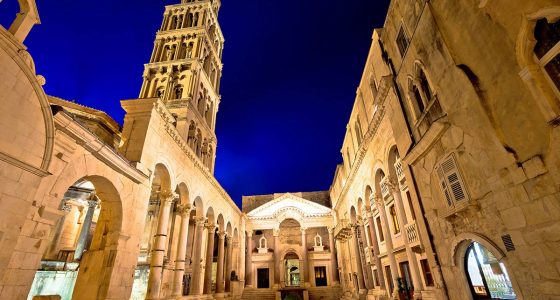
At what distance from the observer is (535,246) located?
4996mm

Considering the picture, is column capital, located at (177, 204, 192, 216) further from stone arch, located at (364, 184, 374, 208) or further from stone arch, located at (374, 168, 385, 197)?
stone arch, located at (364, 184, 374, 208)

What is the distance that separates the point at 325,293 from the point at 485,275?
2571 centimetres

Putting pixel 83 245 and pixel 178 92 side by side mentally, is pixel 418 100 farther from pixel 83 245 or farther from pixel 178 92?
pixel 83 245

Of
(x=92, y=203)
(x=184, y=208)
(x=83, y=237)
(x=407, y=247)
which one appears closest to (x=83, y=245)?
(x=83, y=237)

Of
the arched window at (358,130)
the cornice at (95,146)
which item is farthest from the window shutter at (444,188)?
the cornice at (95,146)

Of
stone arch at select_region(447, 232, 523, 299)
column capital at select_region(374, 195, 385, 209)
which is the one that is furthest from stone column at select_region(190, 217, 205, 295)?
stone arch at select_region(447, 232, 523, 299)

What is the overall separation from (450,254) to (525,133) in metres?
4.29

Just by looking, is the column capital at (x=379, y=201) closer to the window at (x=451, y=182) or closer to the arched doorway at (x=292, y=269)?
the window at (x=451, y=182)

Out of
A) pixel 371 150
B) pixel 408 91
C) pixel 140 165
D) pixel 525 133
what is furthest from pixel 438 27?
pixel 140 165

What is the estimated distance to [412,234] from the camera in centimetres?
1212

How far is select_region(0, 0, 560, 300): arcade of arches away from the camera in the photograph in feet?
16.7

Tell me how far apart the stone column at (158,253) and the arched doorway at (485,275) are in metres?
12.4

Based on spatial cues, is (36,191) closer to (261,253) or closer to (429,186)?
(429,186)

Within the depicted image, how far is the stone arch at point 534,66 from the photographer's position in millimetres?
4586
